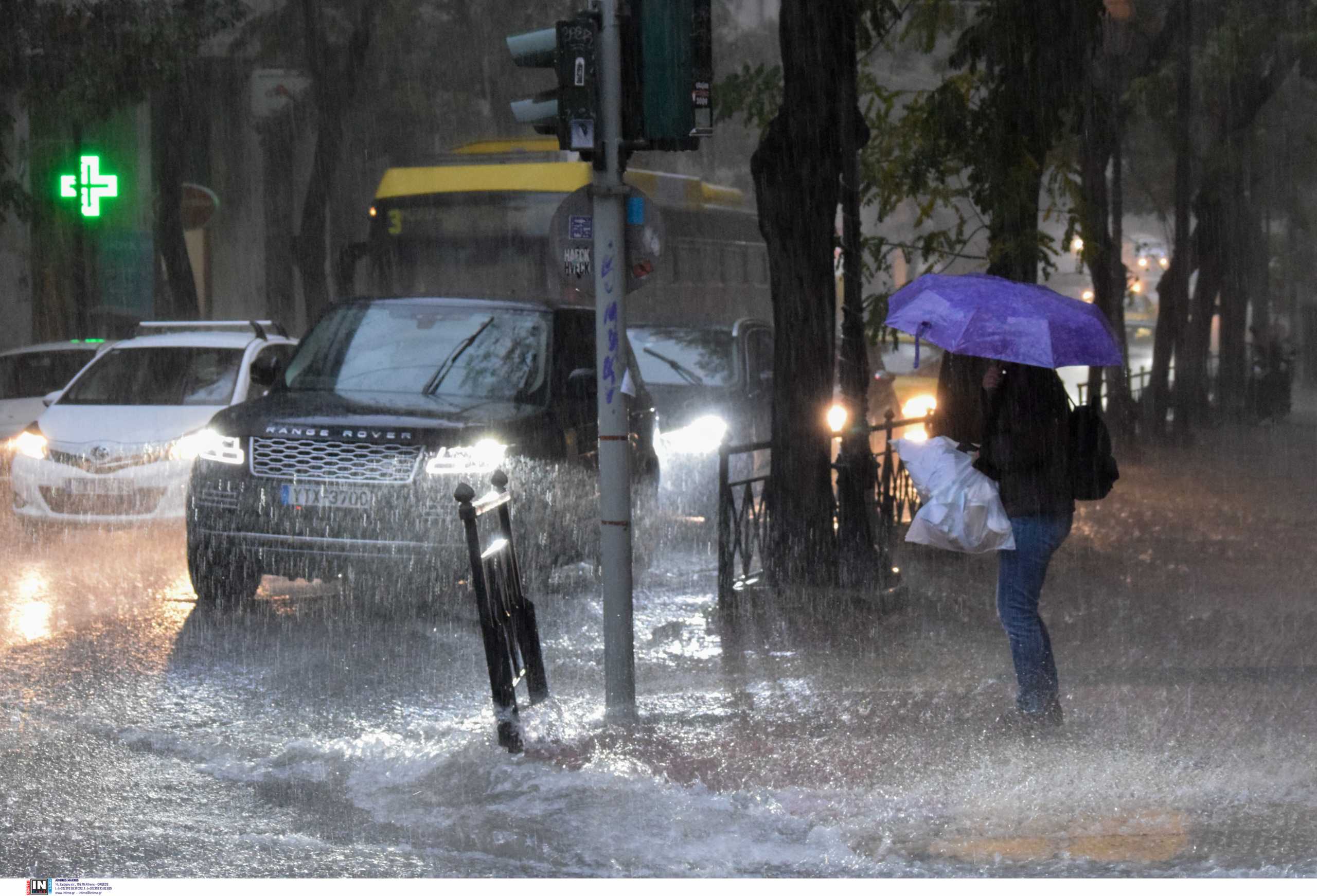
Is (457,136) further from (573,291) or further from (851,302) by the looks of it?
(573,291)

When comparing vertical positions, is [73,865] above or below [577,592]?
above

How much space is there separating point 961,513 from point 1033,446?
390 mm

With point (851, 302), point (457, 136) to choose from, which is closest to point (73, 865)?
point (851, 302)

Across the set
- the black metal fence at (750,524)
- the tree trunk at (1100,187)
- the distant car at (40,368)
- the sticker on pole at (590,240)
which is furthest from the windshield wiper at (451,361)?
the tree trunk at (1100,187)

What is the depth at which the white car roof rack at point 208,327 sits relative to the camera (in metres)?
14.4

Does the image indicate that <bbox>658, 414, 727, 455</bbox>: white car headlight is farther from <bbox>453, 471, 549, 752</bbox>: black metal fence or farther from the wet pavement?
<bbox>453, 471, 549, 752</bbox>: black metal fence

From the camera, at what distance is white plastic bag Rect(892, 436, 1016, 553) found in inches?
265

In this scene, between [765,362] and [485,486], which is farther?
[765,362]

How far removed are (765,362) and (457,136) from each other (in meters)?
23.5

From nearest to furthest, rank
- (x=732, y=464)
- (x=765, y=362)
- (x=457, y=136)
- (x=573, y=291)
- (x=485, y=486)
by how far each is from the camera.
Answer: (x=573, y=291), (x=485, y=486), (x=732, y=464), (x=765, y=362), (x=457, y=136)

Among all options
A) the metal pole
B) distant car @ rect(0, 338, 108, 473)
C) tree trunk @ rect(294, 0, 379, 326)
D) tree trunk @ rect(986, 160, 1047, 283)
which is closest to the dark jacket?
the metal pole

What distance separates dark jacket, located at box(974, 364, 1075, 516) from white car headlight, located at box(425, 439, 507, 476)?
3.46 metres

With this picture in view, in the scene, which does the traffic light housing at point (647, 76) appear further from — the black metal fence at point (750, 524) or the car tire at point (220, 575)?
the car tire at point (220, 575)

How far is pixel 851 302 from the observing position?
10.9m
